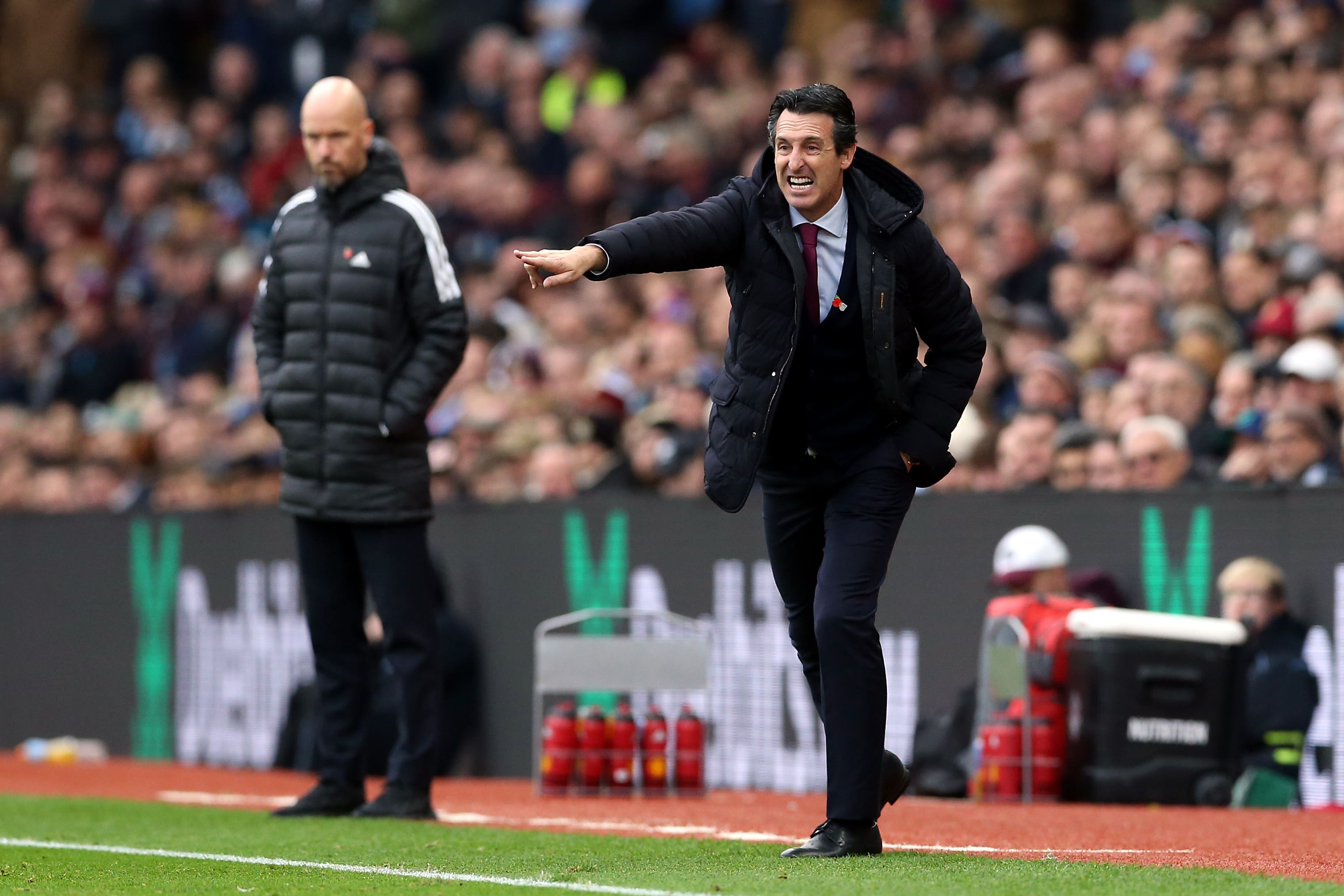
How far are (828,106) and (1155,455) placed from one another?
439 centimetres

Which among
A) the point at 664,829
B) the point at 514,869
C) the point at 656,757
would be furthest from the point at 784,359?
the point at 656,757

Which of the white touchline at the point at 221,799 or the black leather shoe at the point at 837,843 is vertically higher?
the black leather shoe at the point at 837,843

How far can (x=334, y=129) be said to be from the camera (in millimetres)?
8242

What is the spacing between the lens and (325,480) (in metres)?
8.25

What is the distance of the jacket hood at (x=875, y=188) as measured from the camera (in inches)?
241

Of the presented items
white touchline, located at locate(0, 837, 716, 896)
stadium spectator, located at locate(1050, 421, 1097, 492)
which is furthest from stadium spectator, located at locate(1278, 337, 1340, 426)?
white touchline, located at locate(0, 837, 716, 896)

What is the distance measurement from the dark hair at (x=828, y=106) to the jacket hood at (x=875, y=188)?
5.4 inches

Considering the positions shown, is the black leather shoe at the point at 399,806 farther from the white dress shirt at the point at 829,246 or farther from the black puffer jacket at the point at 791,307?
the white dress shirt at the point at 829,246

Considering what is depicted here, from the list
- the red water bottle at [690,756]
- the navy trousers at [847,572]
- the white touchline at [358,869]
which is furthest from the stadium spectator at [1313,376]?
the white touchline at [358,869]

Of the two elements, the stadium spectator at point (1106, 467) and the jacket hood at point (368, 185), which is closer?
the jacket hood at point (368, 185)

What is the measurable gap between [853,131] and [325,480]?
3.00m

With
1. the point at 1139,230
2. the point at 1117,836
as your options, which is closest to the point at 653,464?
the point at 1139,230

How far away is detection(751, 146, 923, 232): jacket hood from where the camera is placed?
6.11m

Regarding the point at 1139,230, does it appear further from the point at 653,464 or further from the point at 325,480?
the point at 325,480
